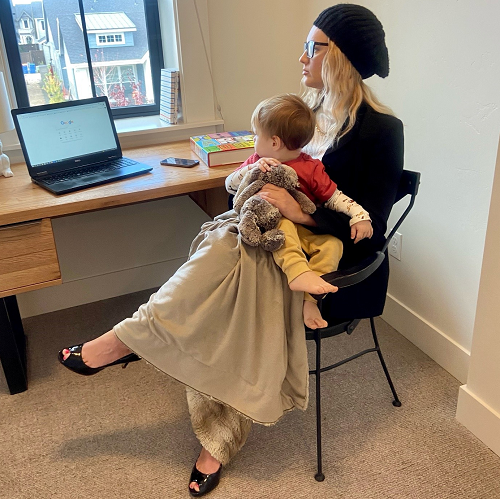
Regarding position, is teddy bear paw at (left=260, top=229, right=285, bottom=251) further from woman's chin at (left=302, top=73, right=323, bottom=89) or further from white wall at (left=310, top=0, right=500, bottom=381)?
white wall at (left=310, top=0, right=500, bottom=381)

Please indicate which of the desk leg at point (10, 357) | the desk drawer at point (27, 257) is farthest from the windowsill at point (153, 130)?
the desk leg at point (10, 357)

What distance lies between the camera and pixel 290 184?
1.36m

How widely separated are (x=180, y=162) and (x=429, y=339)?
45.8 inches

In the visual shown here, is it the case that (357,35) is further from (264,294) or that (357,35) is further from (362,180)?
(264,294)

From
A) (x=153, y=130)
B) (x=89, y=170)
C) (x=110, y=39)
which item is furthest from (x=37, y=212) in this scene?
(x=110, y=39)

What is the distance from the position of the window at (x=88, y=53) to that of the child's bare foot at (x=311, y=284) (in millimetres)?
1472

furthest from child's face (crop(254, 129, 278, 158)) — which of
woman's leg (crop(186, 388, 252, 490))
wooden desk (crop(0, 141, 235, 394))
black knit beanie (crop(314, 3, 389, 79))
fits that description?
woman's leg (crop(186, 388, 252, 490))

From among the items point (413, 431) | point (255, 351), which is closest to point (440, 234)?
point (413, 431)

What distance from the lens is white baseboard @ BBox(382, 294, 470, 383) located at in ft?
6.15

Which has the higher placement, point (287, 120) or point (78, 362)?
point (287, 120)

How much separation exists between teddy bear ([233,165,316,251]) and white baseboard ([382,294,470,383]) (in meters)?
0.89

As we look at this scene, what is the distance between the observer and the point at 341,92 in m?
1.46

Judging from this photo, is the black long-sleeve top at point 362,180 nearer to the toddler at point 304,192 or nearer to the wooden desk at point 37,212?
the toddler at point 304,192

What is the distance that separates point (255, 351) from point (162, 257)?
4.05 ft
